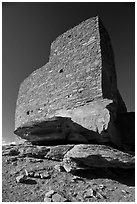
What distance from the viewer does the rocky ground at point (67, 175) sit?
3.12 metres

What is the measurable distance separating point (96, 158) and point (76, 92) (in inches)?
99.9

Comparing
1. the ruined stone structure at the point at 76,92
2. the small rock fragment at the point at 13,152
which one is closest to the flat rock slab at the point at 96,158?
the ruined stone structure at the point at 76,92

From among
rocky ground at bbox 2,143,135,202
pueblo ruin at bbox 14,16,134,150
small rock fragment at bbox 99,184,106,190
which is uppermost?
pueblo ruin at bbox 14,16,134,150

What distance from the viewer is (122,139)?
17.4ft

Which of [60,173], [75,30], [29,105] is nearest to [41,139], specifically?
[60,173]

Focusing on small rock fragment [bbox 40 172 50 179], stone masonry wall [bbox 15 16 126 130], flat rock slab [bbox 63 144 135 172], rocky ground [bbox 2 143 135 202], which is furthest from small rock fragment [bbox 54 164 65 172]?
stone masonry wall [bbox 15 16 126 130]

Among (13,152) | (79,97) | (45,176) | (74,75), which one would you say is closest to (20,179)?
(45,176)

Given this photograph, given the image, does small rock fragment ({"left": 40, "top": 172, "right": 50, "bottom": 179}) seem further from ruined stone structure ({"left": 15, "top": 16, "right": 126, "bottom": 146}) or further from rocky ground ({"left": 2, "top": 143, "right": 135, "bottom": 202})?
ruined stone structure ({"left": 15, "top": 16, "right": 126, "bottom": 146})

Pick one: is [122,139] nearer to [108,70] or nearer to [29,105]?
[108,70]

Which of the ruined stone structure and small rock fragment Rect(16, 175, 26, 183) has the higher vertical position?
the ruined stone structure

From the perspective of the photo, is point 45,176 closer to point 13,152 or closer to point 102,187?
point 102,187

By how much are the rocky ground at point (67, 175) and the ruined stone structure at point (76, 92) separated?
1.71 feet

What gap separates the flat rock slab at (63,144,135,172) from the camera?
3924mm

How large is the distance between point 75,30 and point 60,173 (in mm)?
5718
